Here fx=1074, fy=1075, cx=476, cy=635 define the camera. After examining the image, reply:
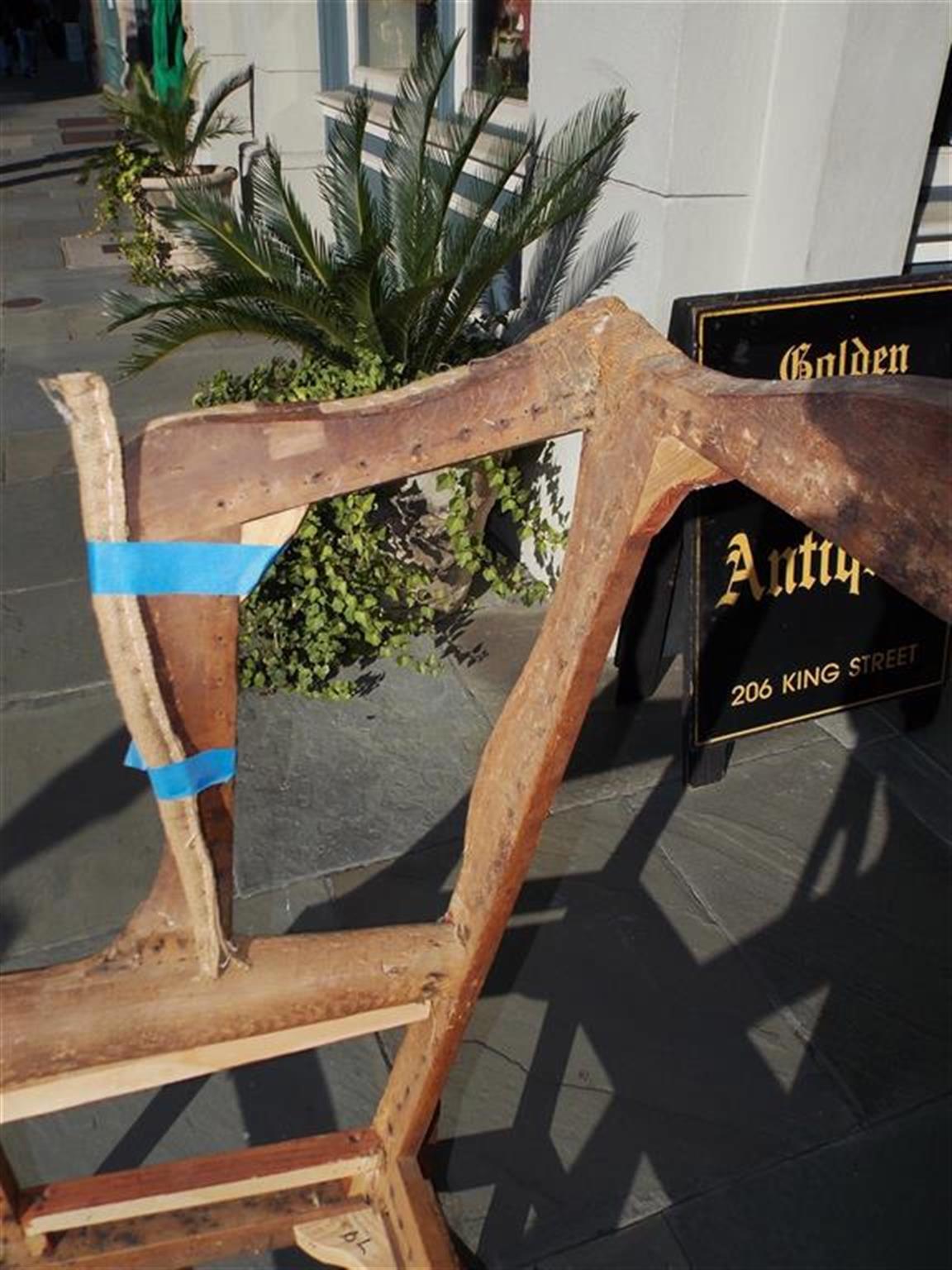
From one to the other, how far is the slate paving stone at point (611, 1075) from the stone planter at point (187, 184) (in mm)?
6820

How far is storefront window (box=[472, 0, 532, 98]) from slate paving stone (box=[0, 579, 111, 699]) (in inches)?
118

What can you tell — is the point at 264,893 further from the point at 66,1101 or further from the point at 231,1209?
the point at 66,1101

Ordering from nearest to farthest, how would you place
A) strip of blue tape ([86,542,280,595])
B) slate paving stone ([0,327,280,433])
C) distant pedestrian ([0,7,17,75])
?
strip of blue tape ([86,542,280,595])
slate paving stone ([0,327,280,433])
distant pedestrian ([0,7,17,75])

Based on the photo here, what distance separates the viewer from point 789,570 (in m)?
3.39

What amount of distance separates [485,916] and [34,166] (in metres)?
15.4

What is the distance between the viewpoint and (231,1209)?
1.81 m

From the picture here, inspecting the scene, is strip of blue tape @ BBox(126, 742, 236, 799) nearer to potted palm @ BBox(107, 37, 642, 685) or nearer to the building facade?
potted palm @ BBox(107, 37, 642, 685)

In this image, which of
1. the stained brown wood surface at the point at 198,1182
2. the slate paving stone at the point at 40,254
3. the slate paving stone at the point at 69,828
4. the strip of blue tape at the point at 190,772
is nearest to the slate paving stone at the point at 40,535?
the slate paving stone at the point at 69,828

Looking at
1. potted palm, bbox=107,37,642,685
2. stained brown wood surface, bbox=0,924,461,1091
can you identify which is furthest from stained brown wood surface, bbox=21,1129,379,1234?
potted palm, bbox=107,37,642,685

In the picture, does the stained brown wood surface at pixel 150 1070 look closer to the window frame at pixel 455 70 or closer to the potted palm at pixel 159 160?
the window frame at pixel 455 70

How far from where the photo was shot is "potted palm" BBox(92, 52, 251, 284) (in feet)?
27.2

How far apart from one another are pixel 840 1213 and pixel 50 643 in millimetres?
3378

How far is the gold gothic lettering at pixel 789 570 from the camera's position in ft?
10.8

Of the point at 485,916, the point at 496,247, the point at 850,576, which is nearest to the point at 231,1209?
the point at 485,916
